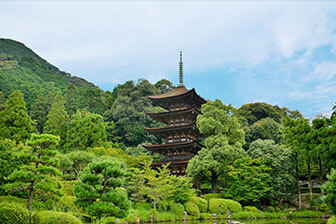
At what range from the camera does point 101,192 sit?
551 inches

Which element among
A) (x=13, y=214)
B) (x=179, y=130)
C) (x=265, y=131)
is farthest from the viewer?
(x=265, y=131)

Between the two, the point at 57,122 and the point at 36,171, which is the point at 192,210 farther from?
the point at 57,122

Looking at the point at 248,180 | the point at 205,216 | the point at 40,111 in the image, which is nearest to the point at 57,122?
the point at 40,111

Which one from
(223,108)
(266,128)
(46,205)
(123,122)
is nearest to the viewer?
(46,205)

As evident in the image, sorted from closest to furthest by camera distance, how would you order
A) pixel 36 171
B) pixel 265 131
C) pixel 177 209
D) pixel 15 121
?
1. pixel 36 171
2. pixel 177 209
3. pixel 15 121
4. pixel 265 131

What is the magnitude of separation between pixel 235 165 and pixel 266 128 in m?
18.4

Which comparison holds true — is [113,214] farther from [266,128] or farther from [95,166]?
[266,128]

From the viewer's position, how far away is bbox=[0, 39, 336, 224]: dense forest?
44.4 feet

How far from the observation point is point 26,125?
32844mm

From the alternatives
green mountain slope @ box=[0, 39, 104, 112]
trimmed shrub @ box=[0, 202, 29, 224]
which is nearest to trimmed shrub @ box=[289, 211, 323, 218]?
trimmed shrub @ box=[0, 202, 29, 224]

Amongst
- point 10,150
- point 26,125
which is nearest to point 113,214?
point 10,150

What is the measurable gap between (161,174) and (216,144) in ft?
22.7

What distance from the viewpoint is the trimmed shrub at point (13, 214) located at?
9938 millimetres

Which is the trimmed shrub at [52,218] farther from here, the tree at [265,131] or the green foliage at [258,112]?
the green foliage at [258,112]
